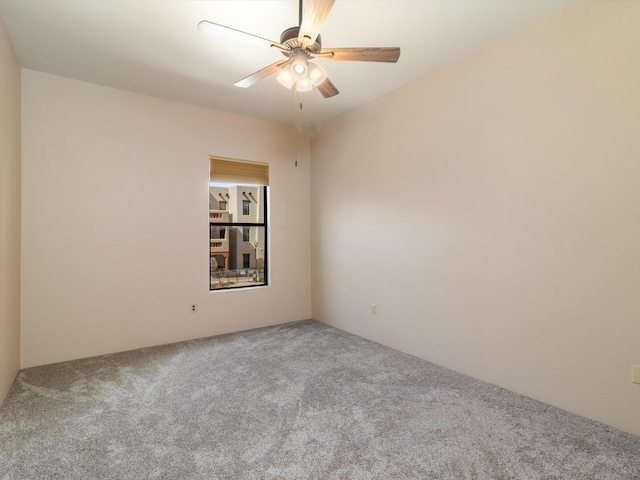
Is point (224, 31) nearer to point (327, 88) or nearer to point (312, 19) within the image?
point (312, 19)

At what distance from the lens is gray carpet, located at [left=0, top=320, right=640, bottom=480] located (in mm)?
1733

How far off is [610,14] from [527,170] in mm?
1003

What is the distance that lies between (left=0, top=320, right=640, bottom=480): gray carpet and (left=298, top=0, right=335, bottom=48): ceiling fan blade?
232 cm

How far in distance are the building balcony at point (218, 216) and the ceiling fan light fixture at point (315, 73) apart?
255cm

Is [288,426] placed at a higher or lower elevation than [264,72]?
lower

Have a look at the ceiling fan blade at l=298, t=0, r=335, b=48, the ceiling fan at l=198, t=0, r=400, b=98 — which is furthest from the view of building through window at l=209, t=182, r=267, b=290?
the ceiling fan blade at l=298, t=0, r=335, b=48

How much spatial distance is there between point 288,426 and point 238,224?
9.36ft

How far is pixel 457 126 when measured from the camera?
116 inches

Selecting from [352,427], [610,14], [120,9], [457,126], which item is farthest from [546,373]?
[120,9]

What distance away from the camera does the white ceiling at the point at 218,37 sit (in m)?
2.27

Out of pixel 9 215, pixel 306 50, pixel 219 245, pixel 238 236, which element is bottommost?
pixel 219 245

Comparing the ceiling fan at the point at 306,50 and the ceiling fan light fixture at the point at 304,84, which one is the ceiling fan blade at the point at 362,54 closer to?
the ceiling fan at the point at 306,50

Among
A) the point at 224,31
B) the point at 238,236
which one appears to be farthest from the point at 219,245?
the point at 224,31

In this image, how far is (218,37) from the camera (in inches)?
101
